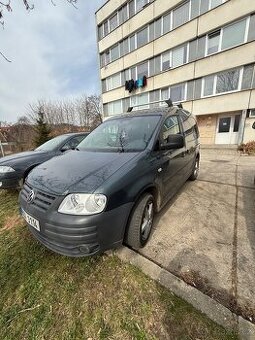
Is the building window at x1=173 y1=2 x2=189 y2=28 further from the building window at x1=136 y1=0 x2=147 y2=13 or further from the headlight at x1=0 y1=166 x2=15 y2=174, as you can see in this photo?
the headlight at x1=0 y1=166 x2=15 y2=174

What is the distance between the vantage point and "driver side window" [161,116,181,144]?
9.92ft

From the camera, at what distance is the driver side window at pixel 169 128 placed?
3.02 metres

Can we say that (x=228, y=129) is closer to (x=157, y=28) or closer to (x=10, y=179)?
(x=157, y=28)

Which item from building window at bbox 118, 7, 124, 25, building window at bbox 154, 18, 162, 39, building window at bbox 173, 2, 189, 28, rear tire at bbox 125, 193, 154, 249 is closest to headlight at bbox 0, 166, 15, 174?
rear tire at bbox 125, 193, 154, 249

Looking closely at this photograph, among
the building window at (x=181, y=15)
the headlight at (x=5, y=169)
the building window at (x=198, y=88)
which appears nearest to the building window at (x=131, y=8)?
the building window at (x=181, y=15)

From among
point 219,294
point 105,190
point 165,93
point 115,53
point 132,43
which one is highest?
point 132,43

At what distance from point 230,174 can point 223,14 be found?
12.1 m

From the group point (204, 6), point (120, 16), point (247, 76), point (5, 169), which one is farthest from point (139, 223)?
point (120, 16)

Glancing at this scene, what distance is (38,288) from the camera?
2068mm

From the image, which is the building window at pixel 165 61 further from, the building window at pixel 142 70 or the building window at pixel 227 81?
the building window at pixel 227 81

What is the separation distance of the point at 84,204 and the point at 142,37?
784 inches

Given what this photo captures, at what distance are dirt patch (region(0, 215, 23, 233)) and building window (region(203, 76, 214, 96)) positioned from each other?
14.6m

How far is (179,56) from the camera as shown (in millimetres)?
14875

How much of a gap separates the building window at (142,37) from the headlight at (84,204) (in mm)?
19182
